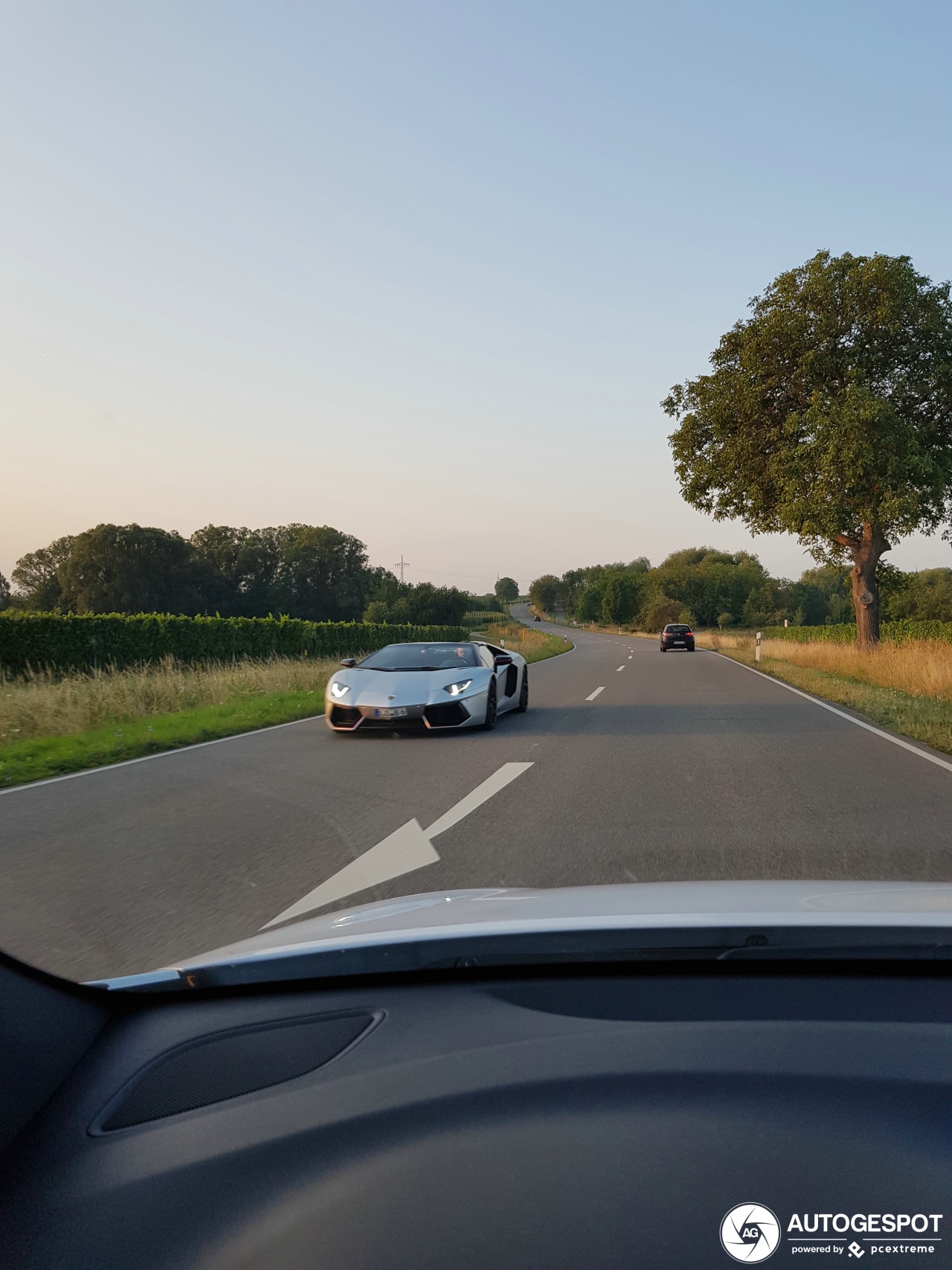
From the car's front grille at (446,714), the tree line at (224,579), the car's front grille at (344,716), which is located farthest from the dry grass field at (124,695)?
the tree line at (224,579)

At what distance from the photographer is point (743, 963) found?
2021 millimetres

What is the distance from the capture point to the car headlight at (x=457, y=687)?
11.6 meters

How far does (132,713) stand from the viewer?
1541 centimetres

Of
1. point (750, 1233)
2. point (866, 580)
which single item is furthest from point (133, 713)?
point (866, 580)

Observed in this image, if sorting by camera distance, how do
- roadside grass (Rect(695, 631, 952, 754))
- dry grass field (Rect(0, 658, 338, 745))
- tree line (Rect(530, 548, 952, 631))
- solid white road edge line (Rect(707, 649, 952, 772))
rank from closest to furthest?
solid white road edge line (Rect(707, 649, 952, 772)), roadside grass (Rect(695, 631, 952, 754)), dry grass field (Rect(0, 658, 338, 745)), tree line (Rect(530, 548, 952, 631))

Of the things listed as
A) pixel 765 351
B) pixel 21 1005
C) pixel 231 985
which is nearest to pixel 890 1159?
pixel 231 985

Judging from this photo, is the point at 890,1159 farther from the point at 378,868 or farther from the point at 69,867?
the point at 69,867

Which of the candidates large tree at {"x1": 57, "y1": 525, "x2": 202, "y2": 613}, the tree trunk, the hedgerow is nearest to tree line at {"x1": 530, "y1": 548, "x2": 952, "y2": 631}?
large tree at {"x1": 57, "y1": 525, "x2": 202, "y2": 613}

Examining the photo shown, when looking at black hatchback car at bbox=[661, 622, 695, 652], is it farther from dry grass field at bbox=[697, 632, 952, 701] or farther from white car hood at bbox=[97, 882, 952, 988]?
white car hood at bbox=[97, 882, 952, 988]

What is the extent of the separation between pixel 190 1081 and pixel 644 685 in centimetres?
1915

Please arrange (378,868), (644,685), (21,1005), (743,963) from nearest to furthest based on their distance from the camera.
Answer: (21,1005), (743,963), (378,868), (644,685)

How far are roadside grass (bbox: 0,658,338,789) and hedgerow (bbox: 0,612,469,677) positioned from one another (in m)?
4.36

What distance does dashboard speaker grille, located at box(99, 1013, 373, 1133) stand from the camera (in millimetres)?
1710

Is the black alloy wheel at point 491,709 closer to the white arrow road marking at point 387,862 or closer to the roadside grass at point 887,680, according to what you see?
the white arrow road marking at point 387,862
